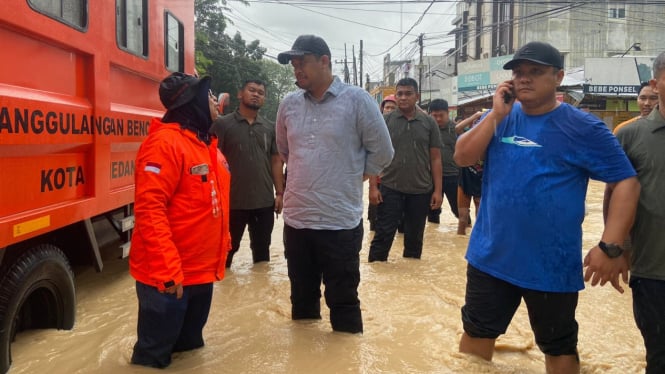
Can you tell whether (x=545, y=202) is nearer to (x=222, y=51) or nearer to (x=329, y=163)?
(x=329, y=163)

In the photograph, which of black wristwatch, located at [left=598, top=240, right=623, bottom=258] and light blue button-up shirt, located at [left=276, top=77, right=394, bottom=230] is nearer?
black wristwatch, located at [left=598, top=240, right=623, bottom=258]

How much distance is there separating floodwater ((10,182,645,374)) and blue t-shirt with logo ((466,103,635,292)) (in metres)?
0.68

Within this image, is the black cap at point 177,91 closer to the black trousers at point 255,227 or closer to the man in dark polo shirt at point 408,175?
the black trousers at point 255,227

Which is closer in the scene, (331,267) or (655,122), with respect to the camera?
(655,122)

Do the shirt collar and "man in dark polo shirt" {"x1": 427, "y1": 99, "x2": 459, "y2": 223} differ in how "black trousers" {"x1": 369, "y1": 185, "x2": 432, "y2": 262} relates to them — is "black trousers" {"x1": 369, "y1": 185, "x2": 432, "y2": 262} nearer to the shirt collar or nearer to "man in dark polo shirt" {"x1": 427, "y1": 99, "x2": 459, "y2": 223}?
"man in dark polo shirt" {"x1": 427, "y1": 99, "x2": 459, "y2": 223}

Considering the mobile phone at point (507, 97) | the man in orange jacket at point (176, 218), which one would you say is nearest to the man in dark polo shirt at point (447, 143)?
the mobile phone at point (507, 97)

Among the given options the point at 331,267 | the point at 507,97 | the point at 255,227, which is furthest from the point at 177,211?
the point at 255,227

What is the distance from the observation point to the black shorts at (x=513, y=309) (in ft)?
7.85

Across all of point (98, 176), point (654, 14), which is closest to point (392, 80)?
point (654, 14)

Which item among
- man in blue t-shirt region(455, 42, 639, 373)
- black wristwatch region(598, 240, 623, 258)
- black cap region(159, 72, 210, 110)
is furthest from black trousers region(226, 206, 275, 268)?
black wristwatch region(598, 240, 623, 258)

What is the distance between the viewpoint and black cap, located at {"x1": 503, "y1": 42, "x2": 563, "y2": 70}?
7.79ft

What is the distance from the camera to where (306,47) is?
302 cm

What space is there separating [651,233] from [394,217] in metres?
3.17

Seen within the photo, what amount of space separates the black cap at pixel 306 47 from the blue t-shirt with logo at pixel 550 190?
1.24m
